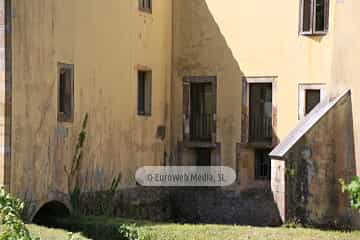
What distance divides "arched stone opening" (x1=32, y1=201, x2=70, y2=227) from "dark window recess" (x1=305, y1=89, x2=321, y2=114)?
7.07 metres

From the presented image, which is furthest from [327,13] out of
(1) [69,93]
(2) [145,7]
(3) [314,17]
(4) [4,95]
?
(4) [4,95]

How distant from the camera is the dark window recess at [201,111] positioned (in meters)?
24.7

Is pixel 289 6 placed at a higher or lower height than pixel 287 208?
higher

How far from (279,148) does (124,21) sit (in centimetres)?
546

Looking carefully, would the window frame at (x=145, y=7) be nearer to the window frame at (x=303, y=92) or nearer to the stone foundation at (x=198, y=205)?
the window frame at (x=303, y=92)

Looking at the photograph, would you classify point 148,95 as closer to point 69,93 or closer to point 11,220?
point 69,93

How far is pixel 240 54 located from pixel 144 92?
2761 millimetres

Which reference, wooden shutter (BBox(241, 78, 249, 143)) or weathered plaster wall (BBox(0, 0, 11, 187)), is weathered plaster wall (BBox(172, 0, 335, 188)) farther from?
weathered plaster wall (BBox(0, 0, 11, 187))

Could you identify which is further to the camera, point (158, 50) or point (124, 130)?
point (158, 50)

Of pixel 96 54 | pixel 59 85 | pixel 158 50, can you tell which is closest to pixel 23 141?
pixel 59 85

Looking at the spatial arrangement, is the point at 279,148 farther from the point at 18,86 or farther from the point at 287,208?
the point at 18,86

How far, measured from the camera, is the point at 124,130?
73.7 feet

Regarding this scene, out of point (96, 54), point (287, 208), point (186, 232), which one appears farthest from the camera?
point (96, 54)

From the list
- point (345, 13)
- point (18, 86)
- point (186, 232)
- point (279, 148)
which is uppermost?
point (345, 13)
